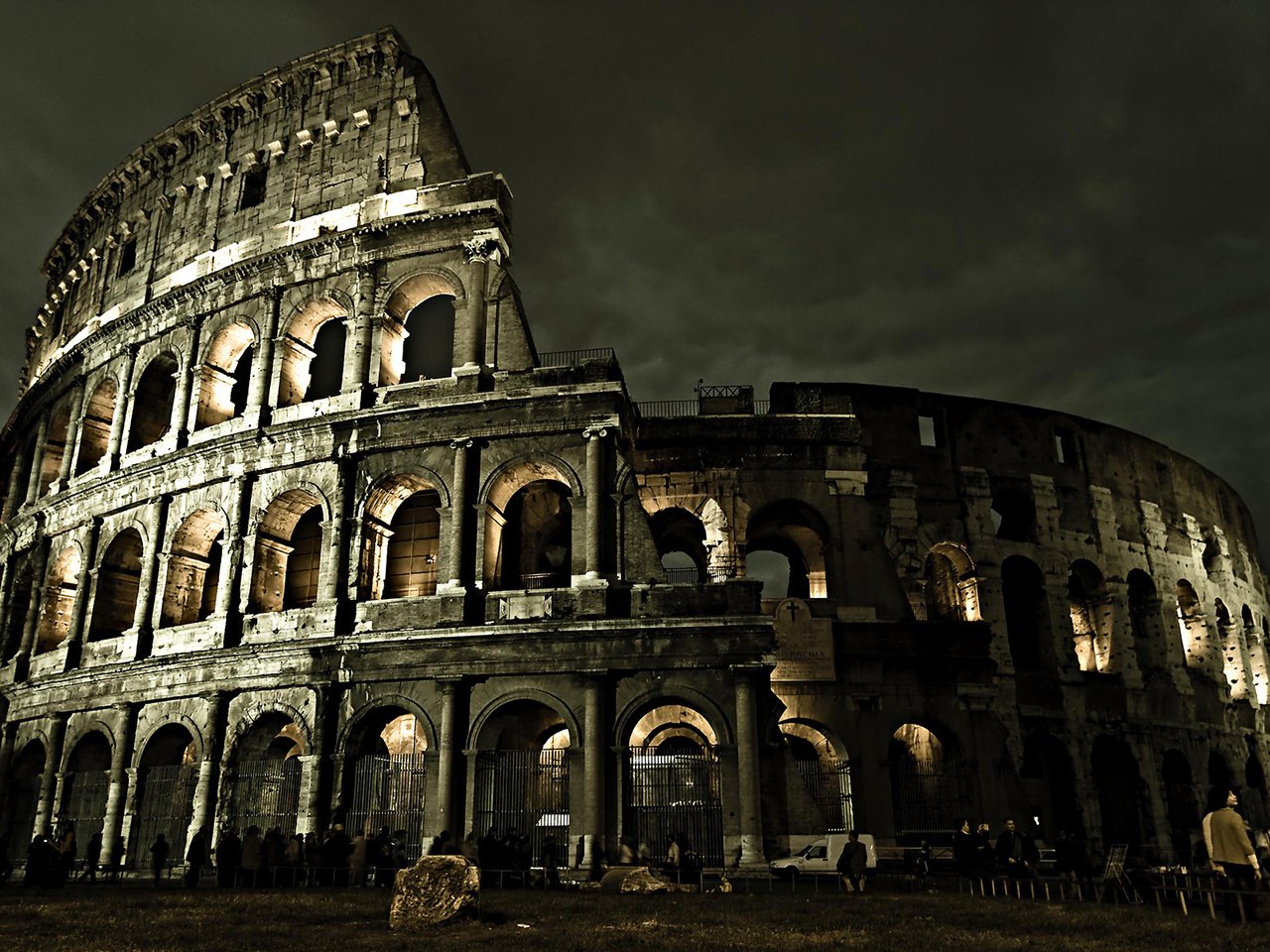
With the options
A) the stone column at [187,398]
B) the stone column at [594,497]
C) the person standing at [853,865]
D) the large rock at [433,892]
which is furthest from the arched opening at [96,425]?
the person standing at [853,865]

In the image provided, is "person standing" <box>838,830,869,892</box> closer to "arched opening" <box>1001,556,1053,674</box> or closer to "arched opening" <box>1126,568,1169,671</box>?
"arched opening" <box>1001,556,1053,674</box>

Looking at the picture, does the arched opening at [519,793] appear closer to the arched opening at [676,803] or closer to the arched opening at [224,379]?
the arched opening at [676,803]

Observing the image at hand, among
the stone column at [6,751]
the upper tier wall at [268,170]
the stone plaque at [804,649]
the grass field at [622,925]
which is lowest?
the grass field at [622,925]

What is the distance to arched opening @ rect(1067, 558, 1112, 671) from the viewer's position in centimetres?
2478

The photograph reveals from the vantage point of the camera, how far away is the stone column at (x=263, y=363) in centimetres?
2009

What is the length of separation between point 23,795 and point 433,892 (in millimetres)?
17069

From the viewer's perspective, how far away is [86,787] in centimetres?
1936

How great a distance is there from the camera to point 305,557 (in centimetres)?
2027

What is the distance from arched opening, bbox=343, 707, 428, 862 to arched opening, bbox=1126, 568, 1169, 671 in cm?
1893

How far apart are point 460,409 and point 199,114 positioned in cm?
1222

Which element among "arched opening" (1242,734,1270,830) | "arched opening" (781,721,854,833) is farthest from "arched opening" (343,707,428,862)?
"arched opening" (1242,734,1270,830)

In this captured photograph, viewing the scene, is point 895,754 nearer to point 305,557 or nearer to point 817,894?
point 817,894

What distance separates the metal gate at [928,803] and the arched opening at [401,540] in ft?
33.2

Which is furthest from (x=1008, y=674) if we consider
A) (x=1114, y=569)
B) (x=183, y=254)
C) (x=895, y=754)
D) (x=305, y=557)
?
(x=183, y=254)
